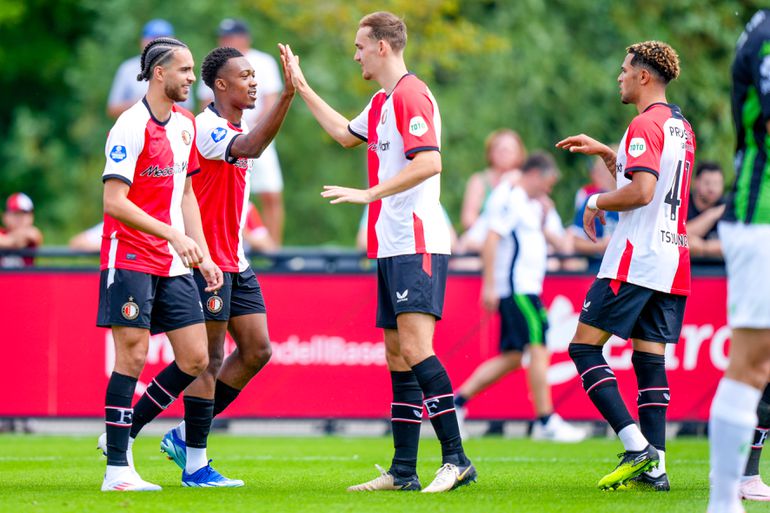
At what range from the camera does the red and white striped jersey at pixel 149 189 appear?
25.7 feet

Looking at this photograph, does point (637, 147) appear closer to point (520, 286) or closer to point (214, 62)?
point (214, 62)

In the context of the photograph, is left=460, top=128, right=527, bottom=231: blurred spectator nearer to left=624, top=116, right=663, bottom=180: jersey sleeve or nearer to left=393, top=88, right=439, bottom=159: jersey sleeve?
left=624, top=116, right=663, bottom=180: jersey sleeve

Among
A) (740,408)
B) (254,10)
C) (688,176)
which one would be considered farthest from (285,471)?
(254,10)

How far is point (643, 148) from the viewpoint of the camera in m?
7.90

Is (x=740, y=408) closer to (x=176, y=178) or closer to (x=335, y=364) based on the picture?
(x=176, y=178)

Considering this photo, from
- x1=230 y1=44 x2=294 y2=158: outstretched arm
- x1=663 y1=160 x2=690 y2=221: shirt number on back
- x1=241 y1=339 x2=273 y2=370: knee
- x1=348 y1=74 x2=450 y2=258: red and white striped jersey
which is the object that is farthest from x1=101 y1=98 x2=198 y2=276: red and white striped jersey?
x1=663 y1=160 x2=690 y2=221: shirt number on back

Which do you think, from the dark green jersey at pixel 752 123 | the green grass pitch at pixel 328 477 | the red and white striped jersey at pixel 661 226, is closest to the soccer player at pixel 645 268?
the red and white striped jersey at pixel 661 226

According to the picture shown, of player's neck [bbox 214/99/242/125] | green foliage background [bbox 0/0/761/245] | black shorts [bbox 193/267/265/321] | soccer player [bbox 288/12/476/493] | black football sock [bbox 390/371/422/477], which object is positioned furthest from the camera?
green foliage background [bbox 0/0/761/245]

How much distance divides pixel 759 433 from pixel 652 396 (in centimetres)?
A: 71

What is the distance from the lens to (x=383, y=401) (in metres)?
13.1

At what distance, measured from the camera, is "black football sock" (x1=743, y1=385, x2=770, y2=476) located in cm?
768

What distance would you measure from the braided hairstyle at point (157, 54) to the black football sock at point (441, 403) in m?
2.35

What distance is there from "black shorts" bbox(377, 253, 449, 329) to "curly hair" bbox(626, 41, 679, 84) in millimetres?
1716

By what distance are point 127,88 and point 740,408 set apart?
10140mm
